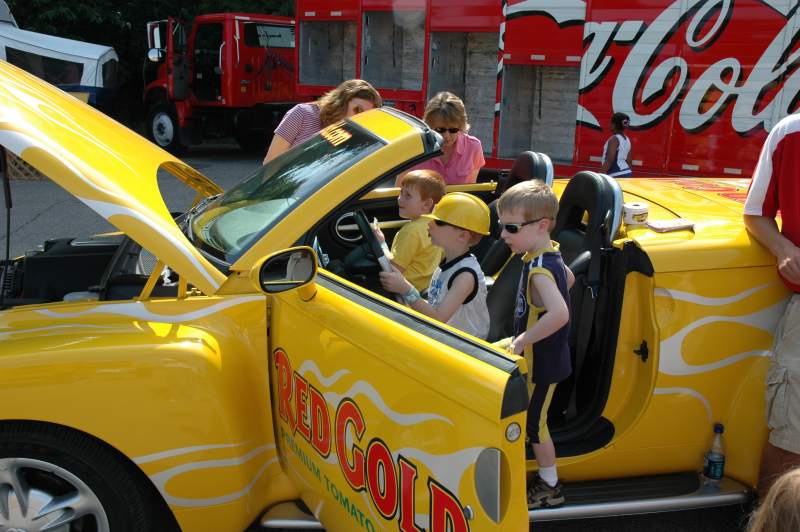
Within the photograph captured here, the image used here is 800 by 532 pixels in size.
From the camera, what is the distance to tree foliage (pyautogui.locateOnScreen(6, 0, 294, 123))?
1814 cm

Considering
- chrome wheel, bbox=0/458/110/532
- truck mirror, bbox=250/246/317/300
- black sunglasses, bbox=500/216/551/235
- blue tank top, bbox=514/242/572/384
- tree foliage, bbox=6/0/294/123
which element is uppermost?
tree foliage, bbox=6/0/294/123

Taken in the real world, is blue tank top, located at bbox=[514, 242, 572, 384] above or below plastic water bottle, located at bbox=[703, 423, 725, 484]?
above

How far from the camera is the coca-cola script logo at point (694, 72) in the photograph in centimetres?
807

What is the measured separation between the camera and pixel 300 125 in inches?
183

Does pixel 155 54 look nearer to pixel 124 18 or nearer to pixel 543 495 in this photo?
pixel 124 18

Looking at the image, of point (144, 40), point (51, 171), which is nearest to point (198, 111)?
point (144, 40)

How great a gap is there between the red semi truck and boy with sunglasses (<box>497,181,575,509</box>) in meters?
11.9

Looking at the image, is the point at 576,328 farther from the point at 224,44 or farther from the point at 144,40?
the point at 144,40

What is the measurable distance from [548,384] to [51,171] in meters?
1.80

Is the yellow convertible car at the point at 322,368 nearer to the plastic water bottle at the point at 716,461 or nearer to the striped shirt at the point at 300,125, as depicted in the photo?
the plastic water bottle at the point at 716,461

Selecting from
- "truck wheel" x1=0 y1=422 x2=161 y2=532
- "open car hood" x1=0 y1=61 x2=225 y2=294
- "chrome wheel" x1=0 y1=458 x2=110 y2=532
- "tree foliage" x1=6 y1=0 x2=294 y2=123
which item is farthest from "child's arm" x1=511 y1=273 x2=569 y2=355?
"tree foliage" x1=6 y1=0 x2=294 y2=123

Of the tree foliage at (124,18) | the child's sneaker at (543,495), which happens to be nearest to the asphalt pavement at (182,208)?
the child's sneaker at (543,495)

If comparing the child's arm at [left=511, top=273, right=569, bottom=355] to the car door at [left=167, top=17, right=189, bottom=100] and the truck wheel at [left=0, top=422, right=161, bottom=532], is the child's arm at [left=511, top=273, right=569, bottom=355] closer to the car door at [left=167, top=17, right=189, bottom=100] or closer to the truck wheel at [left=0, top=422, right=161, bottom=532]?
the truck wheel at [left=0, top=422, right=161, bottom=532]

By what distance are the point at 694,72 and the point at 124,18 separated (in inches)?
626
